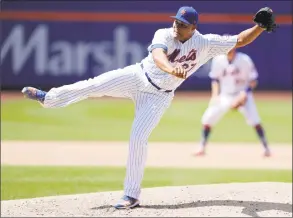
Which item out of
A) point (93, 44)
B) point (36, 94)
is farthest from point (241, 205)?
point (93, 44)

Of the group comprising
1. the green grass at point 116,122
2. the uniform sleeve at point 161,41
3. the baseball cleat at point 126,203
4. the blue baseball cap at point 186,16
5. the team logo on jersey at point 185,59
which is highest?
the blue baseball cap at point 186,16

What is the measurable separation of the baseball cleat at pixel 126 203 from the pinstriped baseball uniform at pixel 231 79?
15.6ft

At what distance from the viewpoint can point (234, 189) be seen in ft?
24.4

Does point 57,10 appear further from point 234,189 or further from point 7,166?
point 234,189

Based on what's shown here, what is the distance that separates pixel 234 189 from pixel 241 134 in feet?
21.6

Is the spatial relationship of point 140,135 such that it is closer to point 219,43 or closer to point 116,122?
point 219,43

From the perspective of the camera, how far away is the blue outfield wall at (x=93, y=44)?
63.7ft

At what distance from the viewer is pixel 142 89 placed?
22.3 feet

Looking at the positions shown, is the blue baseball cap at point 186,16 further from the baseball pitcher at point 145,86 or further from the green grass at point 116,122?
the green grass at point 116,122

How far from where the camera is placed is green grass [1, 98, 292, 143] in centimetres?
1352

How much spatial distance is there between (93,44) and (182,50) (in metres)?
13.2

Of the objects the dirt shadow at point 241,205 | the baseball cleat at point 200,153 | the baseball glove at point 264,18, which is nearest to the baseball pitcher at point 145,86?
the baseball glove at point 264,18

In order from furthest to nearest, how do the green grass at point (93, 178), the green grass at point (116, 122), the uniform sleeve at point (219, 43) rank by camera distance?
1. the green grass at point (116, 122)
2. the green grass at point (93, 178)
3. the uniform sleeve at point (219, 43)

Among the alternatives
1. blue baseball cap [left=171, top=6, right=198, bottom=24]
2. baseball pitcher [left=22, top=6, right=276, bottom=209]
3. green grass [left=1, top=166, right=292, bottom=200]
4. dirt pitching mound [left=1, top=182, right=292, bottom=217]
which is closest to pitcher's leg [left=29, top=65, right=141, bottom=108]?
baseball pitcher [left=22, top=6, right=276, bottom=209]
